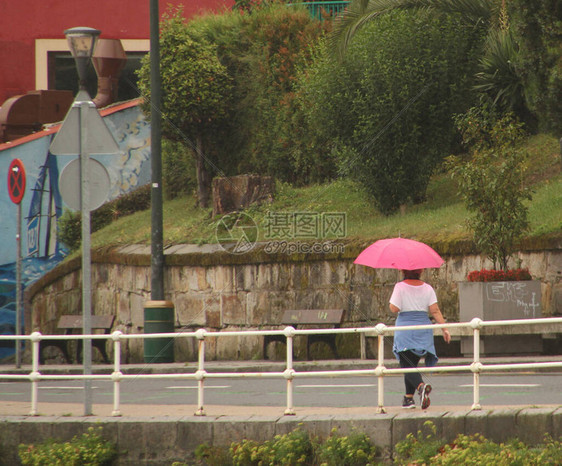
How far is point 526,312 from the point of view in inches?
634

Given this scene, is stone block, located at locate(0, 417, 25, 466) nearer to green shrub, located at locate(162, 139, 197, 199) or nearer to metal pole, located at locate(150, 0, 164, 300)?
metal pole, located at locate(150, 0, 164, 300)

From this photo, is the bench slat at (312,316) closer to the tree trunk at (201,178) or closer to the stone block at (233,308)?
the stone block at (233,308)

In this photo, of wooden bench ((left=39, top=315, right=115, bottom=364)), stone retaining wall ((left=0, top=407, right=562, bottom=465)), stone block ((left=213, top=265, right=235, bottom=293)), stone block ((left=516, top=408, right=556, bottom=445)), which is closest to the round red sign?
wooden bench ((left=39, top=315, right=115, bottom=364))

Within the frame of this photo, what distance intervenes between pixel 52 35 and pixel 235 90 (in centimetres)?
986

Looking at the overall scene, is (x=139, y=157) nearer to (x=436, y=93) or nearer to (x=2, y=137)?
(x=2, y=137)

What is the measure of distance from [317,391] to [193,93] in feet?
42.4

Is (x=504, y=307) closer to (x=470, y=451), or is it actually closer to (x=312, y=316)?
(x=312, y=316)

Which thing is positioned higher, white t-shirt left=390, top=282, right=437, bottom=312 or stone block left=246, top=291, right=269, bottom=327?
white t-shirt left=390, top=282, right=437, bottom=312

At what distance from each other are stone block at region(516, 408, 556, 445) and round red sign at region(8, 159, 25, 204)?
1260 cm

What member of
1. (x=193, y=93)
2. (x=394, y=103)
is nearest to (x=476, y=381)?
(x=394, y=103)

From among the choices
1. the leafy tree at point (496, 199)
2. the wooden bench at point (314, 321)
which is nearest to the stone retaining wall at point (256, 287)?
the wooden bench at point (314, 321)

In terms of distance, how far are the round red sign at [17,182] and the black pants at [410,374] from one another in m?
10.7

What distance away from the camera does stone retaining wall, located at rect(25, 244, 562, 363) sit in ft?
57.1

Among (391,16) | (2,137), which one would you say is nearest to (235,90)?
(391,16)
